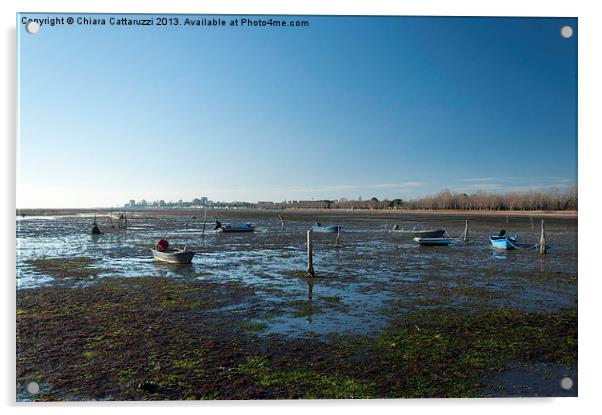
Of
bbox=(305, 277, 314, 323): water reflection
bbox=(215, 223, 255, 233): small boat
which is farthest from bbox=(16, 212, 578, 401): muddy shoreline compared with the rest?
bbox=(215, 223, 255, 233): small boat

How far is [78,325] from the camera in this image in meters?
8.88

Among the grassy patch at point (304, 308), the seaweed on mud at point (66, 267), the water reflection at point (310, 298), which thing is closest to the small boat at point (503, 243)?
the water reflection at point (310, 298)

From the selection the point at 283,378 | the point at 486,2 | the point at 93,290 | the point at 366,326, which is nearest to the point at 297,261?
the point at 93,290

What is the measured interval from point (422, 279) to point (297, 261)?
22.9 ft

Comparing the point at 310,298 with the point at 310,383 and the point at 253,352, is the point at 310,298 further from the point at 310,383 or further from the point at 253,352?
the point at 310,383

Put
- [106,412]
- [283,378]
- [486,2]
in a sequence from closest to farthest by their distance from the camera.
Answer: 1. [106,412]
2. [283,378]
3. [486,2]

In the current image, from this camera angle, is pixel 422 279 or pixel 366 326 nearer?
pixel 366 326

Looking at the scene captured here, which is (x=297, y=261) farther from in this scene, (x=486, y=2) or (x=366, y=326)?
(x=486, y=2)

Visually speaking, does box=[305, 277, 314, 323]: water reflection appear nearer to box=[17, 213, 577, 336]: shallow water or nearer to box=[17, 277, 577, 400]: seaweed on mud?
box=[17, 213, 577, 336]: shallow water

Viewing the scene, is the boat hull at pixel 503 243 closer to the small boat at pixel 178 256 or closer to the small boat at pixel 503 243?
the small boat at pixel 503 243

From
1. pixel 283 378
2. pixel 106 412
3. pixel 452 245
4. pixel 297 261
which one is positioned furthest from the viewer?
pixel 452 245

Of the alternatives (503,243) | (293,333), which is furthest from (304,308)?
(503,243)
